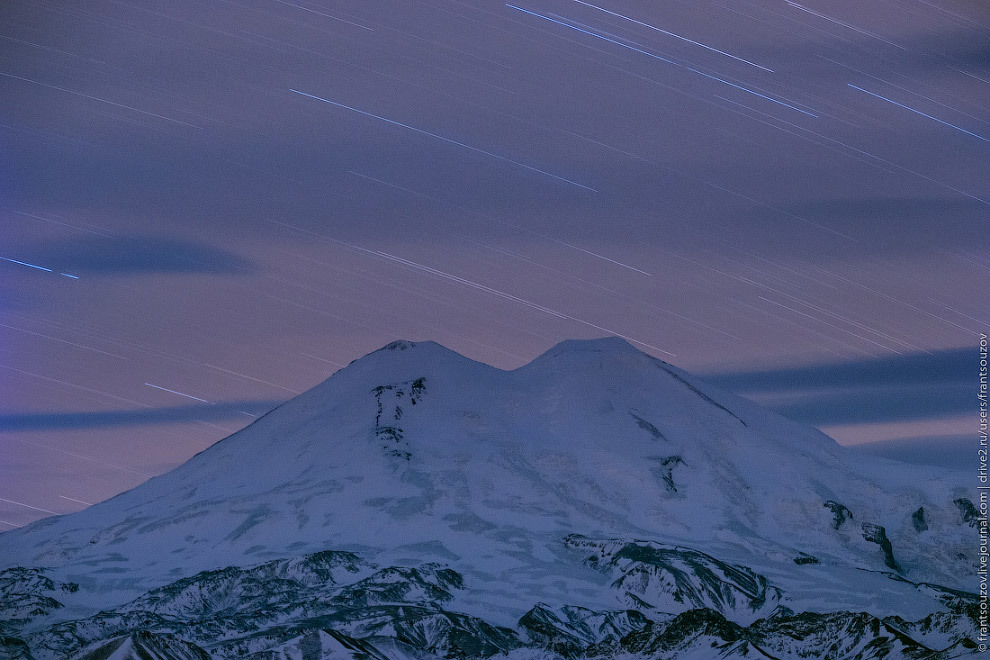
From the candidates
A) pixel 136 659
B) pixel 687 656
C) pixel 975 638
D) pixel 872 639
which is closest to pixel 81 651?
pixel 136 659

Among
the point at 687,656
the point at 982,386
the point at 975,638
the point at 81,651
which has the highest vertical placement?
the point at 982,386

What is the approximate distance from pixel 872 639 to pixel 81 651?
114888 mm

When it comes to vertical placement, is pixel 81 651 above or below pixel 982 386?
below

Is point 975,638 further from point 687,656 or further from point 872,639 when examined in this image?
point 687,656

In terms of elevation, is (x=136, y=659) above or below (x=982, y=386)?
below

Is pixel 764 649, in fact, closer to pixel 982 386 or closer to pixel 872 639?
pixel 872 639

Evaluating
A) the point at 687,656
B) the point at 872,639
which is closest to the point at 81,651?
the point at 687,656

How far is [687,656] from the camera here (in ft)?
654

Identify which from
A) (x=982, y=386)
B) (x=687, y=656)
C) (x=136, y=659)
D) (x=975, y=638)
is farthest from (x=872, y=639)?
(x=136, y=659)

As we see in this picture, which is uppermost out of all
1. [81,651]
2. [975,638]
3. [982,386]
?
[982,386]

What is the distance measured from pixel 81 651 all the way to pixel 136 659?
42.3 ft

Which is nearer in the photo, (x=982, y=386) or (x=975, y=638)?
(x=982, y=386)

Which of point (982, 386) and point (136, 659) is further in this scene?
point (136, 659)

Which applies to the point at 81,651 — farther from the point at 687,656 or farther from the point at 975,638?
the point at 975,638
